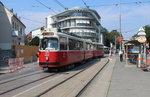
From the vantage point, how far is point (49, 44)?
19438 mm

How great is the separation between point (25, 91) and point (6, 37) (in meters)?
44.8

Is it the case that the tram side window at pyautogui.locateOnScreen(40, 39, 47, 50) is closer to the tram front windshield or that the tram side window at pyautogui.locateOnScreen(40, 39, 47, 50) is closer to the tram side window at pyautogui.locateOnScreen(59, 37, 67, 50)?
the tram front windshield

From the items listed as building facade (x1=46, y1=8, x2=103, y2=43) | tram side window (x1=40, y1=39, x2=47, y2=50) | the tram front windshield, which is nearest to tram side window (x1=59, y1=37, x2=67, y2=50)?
the tram front windshield

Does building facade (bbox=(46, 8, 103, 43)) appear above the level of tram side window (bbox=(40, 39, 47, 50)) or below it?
above

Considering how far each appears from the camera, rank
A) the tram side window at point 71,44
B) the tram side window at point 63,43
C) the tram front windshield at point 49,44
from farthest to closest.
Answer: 1. the tram side window at point 71,44
2. the tram side window at point 63,43
3. the tram front windshield at point 49,44

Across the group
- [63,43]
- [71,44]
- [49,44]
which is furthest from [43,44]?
[71,44]

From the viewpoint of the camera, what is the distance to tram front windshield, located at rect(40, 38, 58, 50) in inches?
755

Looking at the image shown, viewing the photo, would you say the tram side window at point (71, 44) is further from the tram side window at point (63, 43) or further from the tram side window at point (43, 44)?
the tram side window at point (43, 44)

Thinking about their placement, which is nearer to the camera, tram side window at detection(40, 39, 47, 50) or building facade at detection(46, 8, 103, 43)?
tram side window at detection(40, 39, 47, 50)

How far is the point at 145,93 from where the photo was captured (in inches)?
416

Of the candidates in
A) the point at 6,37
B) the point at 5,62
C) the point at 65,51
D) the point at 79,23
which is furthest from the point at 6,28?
the point at 79,23

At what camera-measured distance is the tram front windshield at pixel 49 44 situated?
63.0 ft

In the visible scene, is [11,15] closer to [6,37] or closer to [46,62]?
[6,37]

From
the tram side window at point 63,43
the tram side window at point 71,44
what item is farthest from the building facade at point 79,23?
the tram side window at point 63,43
